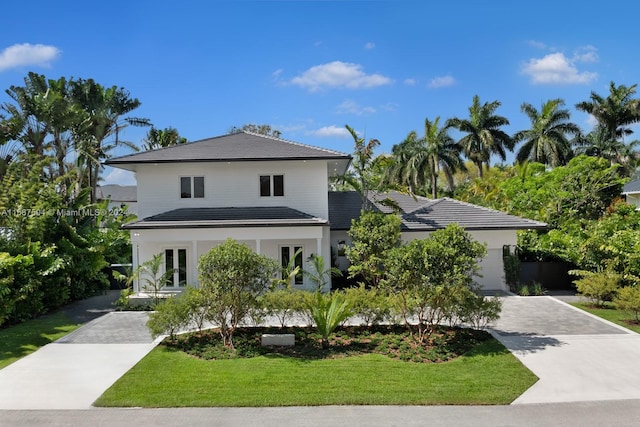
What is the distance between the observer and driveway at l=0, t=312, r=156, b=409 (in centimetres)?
952

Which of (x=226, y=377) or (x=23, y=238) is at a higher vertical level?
(x=23, y=238)

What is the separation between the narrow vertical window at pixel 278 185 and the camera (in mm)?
22406

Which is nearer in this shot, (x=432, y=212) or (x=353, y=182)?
(x=353, y=182)

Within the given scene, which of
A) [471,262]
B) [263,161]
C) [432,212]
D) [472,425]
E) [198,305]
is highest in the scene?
[263,161]

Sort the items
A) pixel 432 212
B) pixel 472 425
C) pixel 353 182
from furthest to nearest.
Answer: pixel 432 212, pixel 353 182, pixel 472 425

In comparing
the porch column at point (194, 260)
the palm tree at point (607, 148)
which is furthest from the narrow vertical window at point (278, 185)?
the palm tree at point (607, 148)

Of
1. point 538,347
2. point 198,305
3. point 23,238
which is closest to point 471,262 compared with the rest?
point 538,347

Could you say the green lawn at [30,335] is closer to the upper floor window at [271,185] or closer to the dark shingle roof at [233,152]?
the dark shingle roof at [233,152]

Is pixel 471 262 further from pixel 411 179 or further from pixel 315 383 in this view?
pixel 411 179

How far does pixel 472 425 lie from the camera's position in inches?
320

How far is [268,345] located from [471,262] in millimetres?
5777

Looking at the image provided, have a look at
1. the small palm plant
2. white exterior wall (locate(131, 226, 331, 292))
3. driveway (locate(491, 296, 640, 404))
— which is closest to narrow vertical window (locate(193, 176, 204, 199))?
white exterior wall (locate(131, 226, 331, 292))

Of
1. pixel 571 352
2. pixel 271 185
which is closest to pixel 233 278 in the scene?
pixel 571 352

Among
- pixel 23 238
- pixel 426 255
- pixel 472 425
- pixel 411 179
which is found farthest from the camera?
pixel 411 179
